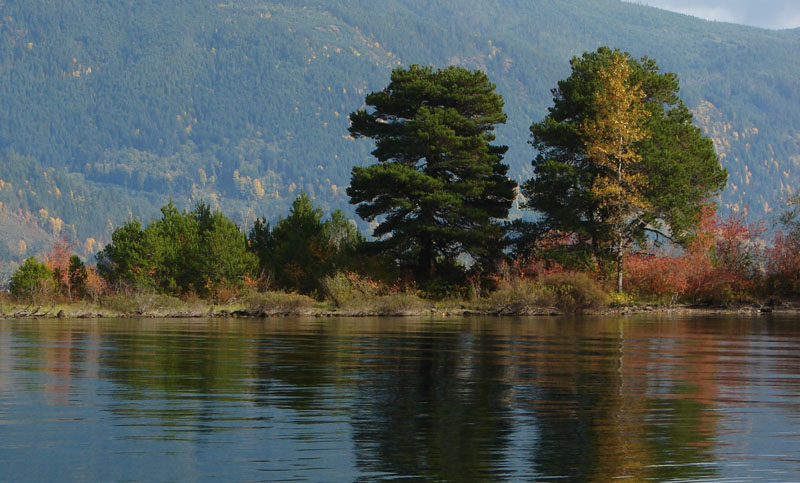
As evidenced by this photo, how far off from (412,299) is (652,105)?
17.1 metres

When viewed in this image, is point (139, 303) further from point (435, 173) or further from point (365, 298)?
point (435, 173)

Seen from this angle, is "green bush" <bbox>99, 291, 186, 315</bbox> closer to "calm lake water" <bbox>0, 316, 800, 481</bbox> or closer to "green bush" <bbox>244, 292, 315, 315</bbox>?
"green bush" <bbox>244, 292, 315, 315</bbox>

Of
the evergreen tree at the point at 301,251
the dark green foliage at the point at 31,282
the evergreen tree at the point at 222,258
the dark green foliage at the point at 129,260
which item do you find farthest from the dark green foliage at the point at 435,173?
the dark green foliage at the point at 31,282

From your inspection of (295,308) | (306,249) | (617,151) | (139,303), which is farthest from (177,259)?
(617,151)

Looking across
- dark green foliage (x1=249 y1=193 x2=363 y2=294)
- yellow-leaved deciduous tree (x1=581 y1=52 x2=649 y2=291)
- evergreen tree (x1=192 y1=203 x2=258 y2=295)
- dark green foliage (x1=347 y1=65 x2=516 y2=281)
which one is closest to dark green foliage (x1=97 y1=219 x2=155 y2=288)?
evergreen tree (x1=192 y1=203 x2=258 y2=295)

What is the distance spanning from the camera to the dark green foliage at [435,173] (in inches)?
2094

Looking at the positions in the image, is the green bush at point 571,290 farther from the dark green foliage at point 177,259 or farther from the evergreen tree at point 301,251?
the dark green foliage at point 177,259

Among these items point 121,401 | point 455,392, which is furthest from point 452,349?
point 121,401

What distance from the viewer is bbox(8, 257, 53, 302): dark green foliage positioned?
5138 cm

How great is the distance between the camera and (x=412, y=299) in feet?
159

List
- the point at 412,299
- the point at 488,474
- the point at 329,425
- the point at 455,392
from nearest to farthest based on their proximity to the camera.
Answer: the point at 488,474, the point at 329,425, the point at 455,392, the point at 412,299

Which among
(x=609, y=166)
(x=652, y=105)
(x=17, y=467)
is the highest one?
(x=652, y=105)

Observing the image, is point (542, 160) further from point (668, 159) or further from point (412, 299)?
point (412, 299)

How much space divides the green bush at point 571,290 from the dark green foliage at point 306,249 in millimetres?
11332
